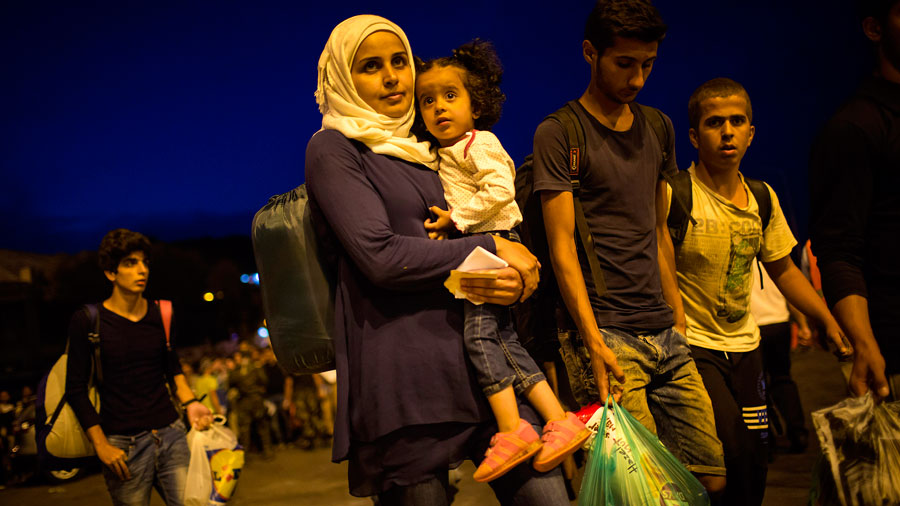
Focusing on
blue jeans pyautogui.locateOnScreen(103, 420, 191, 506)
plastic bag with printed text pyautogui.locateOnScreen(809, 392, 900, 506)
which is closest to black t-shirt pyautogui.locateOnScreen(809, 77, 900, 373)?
plastic bag with printed text pyautogui.locateOnScreen(809, 392, 900, 506)

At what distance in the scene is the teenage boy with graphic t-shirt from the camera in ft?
9.13

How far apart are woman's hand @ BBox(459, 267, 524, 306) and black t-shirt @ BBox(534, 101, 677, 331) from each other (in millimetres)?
500

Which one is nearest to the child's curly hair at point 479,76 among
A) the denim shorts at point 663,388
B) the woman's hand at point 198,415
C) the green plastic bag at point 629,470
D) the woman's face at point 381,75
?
the woman's face at point 381,75

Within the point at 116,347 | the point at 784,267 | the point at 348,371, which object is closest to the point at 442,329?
the point at 348,371

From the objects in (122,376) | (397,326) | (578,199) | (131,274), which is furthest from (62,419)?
(578,199)

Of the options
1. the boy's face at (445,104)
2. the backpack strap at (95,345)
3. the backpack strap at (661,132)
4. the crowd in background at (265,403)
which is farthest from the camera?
the crowd in background at (265,403)

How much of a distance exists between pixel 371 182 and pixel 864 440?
1695 millimetres

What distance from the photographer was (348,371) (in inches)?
71.6

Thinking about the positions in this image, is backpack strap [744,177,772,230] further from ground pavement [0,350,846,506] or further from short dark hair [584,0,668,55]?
ground pavement [0,350,846,506]

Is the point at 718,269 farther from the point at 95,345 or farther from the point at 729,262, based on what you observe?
the point at 95,345

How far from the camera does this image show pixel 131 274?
362cm

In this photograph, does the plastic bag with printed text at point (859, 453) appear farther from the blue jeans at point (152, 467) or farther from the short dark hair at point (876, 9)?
the blue jeans at point (152, 467)

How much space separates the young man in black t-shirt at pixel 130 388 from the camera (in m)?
3.33

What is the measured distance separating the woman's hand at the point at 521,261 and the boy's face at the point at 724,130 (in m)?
1.48
